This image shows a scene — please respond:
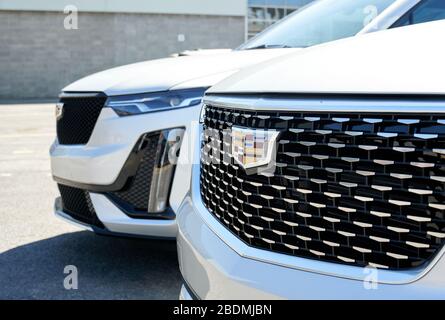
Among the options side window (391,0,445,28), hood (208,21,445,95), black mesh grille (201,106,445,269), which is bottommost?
black mesh grille (201,106,445,269)

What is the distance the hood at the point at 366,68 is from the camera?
1.34 meters

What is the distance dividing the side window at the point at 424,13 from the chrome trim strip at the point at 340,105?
175 cm

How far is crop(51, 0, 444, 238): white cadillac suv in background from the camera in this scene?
3.11 metres

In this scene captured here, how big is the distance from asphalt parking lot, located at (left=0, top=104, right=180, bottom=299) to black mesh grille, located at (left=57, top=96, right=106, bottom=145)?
794 millimetres

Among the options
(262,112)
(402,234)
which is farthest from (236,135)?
(402,234)

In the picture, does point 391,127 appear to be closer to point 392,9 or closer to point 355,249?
point 355,249

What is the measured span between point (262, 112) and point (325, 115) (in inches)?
8.5

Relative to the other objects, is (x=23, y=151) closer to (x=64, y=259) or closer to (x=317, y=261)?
(x=64, y=259)

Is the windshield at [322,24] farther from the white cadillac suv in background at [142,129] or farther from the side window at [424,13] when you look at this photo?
the side window at [424,13]

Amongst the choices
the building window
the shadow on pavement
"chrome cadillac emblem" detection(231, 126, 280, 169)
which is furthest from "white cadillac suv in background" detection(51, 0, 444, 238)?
the building window

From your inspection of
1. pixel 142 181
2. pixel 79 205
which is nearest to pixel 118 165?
pixel 142 181

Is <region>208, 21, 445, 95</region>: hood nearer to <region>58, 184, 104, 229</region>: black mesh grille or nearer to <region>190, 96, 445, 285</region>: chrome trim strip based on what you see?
<region>190, 96, 445, 285</region>: chrome trim strip

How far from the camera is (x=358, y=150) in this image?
1406mm

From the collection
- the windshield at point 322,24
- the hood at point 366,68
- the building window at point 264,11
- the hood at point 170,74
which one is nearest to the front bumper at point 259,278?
the hood at point 366,68
